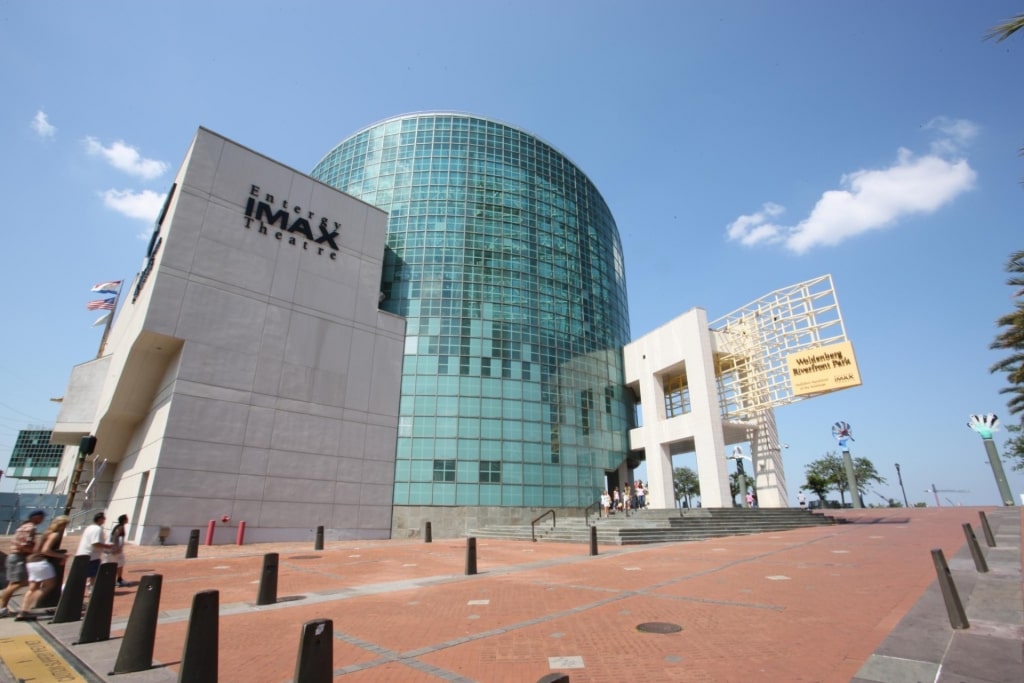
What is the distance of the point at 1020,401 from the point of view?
2808cm

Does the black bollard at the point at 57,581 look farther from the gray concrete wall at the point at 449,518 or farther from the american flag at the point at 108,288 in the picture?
the american flag at the point at 108,288

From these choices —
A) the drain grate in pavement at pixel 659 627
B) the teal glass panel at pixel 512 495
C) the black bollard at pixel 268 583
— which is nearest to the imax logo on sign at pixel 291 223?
the teal glass panel at pixel 512 495

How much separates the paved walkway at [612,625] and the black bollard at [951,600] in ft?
0.48

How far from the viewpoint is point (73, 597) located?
7.52 m

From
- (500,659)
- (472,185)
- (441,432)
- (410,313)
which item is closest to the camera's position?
(500,659)

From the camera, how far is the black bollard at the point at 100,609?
6.29m

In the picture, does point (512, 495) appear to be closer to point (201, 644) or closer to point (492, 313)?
point (492, 313)

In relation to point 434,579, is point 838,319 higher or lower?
higher

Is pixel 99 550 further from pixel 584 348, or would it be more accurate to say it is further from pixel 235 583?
pixel 584 348

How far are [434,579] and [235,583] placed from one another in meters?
5.11

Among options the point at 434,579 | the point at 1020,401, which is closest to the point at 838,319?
the point at 1020,401

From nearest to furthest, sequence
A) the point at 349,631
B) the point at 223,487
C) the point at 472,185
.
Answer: the point at 349,631 → the point at 223,487 → the point at 472,185

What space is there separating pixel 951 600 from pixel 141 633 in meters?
9.85

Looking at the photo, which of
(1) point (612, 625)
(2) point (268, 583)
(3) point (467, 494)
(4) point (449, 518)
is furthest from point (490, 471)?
(1) point (612, 625)
